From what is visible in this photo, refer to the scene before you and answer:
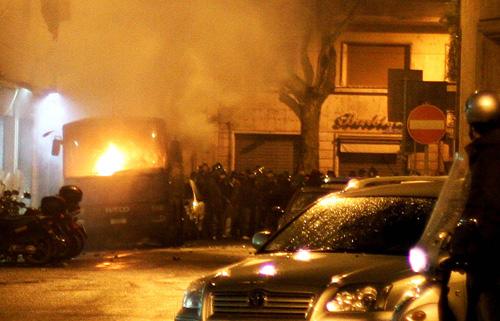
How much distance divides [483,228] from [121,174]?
1872 cm

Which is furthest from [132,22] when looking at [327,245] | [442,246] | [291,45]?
[442,246]

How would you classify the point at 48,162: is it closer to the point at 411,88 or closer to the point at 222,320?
the point at 411,88

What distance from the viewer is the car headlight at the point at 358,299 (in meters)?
7.16

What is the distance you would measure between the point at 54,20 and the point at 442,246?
68.1 ft

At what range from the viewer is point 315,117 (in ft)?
107

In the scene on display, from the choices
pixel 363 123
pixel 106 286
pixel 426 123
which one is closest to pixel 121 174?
pixel 426 123

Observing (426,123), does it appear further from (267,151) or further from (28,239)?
(267,151)

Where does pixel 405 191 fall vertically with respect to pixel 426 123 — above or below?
below

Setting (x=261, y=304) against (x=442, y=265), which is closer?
(x=442, y=265)

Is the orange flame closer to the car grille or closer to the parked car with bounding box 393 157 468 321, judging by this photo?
the car grille

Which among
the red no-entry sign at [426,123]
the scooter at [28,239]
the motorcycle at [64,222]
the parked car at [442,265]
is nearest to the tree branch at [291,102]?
the motorcycle at [64,222]

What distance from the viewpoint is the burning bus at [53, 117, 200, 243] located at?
22922 mm

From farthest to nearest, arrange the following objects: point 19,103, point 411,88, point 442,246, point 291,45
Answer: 1. point 291,45
2. point 19,103
3. point 411,88
4. point 442,246

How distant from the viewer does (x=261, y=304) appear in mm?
7352
